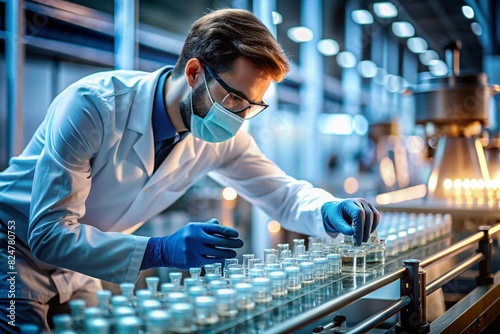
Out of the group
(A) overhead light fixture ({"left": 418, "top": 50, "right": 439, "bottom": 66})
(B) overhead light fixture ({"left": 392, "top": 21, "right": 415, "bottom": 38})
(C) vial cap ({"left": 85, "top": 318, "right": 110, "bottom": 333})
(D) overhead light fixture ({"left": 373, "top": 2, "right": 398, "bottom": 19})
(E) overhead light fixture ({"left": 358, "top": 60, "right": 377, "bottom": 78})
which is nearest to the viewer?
(C) vial cap ({"left": 85, "top": 318, "right": 110, "bottom": 333})

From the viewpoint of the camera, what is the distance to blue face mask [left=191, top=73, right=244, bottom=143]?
5.31ft

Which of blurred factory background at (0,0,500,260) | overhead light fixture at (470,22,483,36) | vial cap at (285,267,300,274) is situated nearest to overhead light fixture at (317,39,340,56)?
blurred factory background at (0,0,500,260)

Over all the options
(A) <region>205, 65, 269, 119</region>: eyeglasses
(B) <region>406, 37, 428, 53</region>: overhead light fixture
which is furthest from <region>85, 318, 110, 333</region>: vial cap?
(B) <region>406, 37, 428, 53</region>: overhead light fixture

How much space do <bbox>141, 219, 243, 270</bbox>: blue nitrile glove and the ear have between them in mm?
479

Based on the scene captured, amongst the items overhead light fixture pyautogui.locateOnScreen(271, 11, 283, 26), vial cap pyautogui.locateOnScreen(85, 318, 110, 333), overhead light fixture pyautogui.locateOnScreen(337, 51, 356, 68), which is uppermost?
overhead light fixture pyautogui.locateOnScreen(337, 51, 356, 68)

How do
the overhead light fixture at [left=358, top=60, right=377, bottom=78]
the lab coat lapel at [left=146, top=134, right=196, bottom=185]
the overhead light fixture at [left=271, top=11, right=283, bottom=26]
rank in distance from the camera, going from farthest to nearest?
the overhead light fixture at [left=358, top=60, right=377, bottom=78] → the overhead light fixture at [left=271, top=11, right=283, bottom=26] → the lab coat lapel at [left=146, top=134, right=196, bottom=185]

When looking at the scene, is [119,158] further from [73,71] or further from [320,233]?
[73,71]

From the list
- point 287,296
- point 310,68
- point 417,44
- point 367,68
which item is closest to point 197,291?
point 287,296

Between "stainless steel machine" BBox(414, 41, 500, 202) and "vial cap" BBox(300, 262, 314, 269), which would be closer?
"vial cap" BBox(300, 262, 314, 269)

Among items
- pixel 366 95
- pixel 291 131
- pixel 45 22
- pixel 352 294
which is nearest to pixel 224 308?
pixel 352 294

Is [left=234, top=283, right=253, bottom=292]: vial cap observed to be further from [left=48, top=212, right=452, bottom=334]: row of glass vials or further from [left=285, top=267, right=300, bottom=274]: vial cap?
[left=285, top=267, right=300, bottom=274]: vial cap

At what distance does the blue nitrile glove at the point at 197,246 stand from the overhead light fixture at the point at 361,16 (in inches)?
302

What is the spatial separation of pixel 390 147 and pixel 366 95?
3.08 meters

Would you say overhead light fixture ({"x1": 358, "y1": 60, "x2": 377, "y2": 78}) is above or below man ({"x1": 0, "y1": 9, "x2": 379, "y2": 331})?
above
